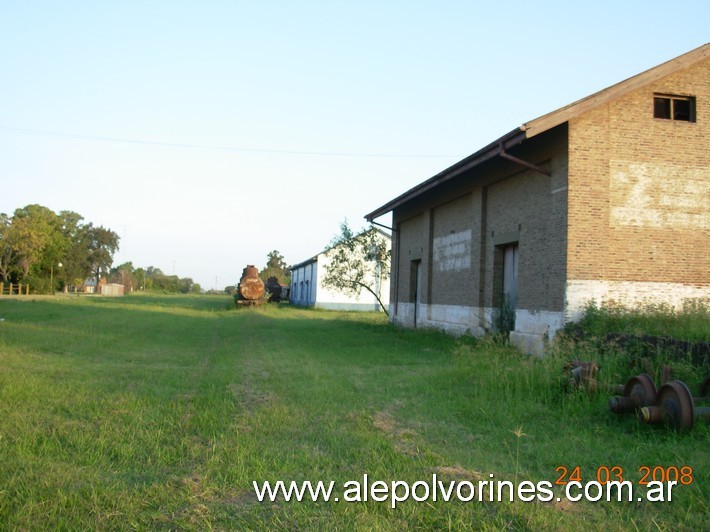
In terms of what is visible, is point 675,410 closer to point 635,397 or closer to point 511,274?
point 635,397

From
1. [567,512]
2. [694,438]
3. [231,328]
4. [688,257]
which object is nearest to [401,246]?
[231,328]

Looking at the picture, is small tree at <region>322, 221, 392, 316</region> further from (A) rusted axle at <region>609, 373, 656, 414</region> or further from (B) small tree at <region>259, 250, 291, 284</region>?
(B) small tree at <region>259, 250, 291, 284</region>

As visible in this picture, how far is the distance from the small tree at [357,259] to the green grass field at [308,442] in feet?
61.3

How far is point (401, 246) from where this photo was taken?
25.9m

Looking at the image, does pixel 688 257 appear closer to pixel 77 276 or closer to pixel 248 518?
pixel 248 518

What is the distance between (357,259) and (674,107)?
18592mm

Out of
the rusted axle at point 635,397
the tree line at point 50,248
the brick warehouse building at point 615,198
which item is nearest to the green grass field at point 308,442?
the rusted axle at point 635,397

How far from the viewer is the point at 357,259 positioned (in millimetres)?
30594

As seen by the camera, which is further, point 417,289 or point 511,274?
point 417,289

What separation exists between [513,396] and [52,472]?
5.36 meters

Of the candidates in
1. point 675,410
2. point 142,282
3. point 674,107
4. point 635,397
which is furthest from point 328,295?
point 142,282
